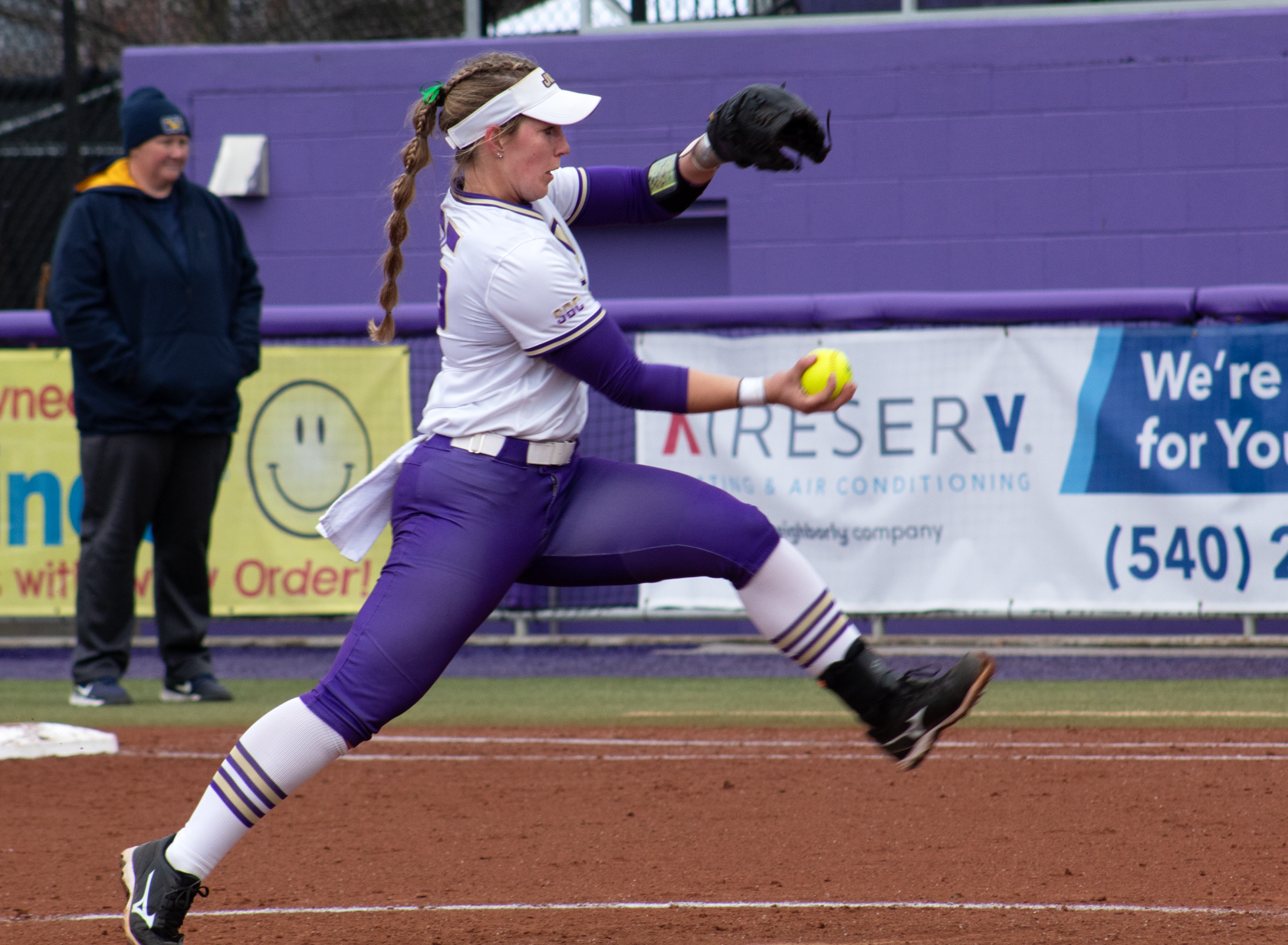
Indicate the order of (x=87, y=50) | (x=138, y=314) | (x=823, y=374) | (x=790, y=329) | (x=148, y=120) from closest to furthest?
1. (x=823, y=374)
2. (x=148, y=120)
3. (x=138, y=314)
4. (x=790, y=329)
5. (x=87, y=50)

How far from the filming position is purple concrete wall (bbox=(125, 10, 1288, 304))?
35.5 ft

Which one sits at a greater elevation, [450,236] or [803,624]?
[450,236]

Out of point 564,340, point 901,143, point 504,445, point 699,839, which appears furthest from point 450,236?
point 901,143

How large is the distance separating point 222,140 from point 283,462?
3.54 metres

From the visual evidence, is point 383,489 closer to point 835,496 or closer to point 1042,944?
point 1042,944

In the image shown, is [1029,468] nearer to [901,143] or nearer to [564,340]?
[901,143]

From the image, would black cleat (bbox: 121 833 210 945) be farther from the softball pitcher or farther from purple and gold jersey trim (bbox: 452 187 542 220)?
purple and gold jersey trim (bbox: 452 187 542 220)

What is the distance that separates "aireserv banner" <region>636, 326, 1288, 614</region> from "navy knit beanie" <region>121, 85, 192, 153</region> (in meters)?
2.97

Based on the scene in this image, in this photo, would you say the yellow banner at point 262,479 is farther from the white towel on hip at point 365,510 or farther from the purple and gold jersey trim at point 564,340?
the purple and gold jersey trim at point 564,340

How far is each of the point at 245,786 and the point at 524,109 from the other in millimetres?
1584

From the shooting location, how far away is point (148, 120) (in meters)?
7.26

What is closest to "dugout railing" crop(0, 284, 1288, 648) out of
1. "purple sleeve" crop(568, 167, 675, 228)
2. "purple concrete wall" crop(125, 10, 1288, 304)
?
"purple concrete wall" crop(125, 10, 1288, 304)

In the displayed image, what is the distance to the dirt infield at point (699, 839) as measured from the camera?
13.0ft

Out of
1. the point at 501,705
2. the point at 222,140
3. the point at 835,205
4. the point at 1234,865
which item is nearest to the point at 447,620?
the point at 1234,865
